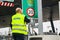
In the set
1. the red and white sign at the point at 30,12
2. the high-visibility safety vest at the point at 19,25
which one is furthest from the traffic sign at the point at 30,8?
the high-visibility safety vest at the point at 19,25

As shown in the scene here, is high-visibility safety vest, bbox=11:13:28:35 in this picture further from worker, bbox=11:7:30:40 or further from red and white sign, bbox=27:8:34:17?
red and white sign, bbox=27:8:34:17

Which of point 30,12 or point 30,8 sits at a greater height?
point 30,8

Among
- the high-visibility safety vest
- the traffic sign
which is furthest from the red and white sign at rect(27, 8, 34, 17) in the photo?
the high-visibility safety vest

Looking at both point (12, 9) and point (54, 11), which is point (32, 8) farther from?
point (12, 9)

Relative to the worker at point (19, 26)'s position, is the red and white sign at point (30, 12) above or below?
above

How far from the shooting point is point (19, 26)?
776 centimetres

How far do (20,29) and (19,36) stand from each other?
0.71ft

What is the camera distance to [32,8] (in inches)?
671

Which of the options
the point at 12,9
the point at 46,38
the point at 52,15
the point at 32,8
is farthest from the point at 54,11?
the point at 46,38

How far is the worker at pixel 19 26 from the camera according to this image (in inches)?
302

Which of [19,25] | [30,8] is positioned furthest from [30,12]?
[19,25]

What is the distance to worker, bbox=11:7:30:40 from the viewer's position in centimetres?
768

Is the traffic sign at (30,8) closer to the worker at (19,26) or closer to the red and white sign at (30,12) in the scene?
the red and white sign at (30,12)

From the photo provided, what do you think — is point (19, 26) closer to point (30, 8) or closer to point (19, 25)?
point (19, 25)
